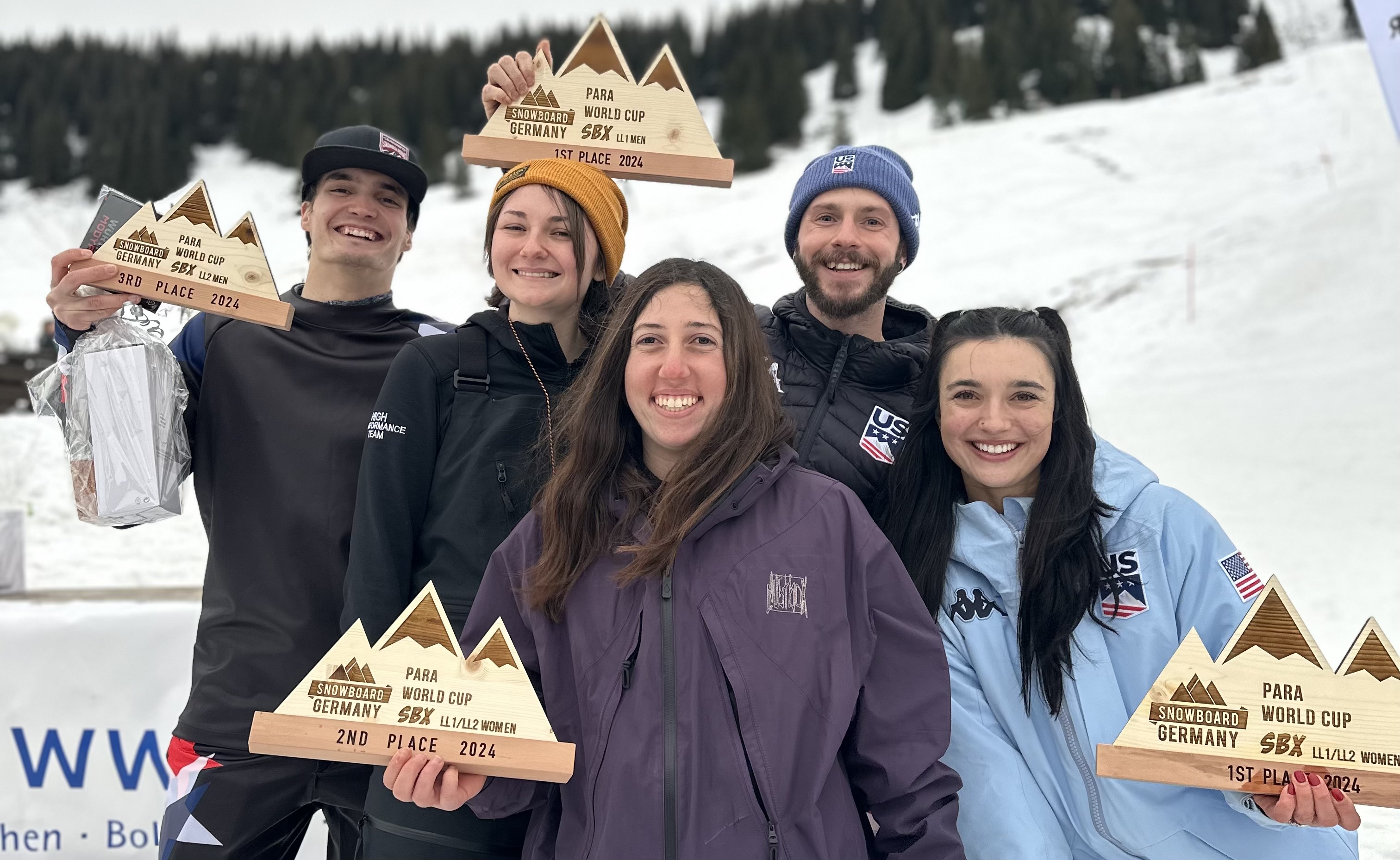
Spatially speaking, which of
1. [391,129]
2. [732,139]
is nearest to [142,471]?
[732,139]

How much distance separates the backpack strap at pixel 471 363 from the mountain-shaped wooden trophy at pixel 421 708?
0.64m

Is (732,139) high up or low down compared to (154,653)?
up

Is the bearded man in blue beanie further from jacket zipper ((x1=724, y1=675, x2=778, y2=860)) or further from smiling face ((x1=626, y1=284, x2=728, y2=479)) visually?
jacket zipper ((x1=724, y1=675, x2=778, y2=860))

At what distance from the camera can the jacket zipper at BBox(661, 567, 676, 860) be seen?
188 cm

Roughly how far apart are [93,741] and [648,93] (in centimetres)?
324

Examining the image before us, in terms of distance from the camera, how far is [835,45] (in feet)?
166

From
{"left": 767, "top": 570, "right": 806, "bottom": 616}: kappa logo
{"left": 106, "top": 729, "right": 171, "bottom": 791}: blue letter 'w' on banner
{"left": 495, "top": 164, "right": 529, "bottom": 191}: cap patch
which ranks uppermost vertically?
{"left": 495, "top": 164, "right": 529, "bottom": 191}: cap patch

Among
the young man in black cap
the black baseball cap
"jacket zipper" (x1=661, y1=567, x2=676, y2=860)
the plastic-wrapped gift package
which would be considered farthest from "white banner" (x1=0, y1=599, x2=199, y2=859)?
"jacket zipper" (x1=661, y1=567, x2=676, y2=860)

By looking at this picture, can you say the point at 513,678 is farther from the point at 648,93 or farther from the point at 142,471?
the point at 648,93

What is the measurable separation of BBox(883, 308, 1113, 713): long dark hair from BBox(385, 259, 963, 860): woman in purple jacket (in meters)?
0.39

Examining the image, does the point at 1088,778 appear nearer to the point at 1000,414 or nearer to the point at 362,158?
the point at 1000,414

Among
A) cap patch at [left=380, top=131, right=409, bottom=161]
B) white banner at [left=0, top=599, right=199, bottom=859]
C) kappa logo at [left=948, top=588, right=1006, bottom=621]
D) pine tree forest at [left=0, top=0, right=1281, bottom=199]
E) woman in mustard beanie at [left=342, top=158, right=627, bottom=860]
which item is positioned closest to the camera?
woman in mustard beanie at [left=342, top=158, right=627, bottom=860]

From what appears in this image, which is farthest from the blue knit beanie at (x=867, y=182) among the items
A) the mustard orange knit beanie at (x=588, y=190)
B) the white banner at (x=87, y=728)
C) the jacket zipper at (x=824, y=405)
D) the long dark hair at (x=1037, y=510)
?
the white banner at (x=87, y=728)

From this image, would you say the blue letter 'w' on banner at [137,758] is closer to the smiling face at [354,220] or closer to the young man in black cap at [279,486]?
the young man in black cap at [279,486]
